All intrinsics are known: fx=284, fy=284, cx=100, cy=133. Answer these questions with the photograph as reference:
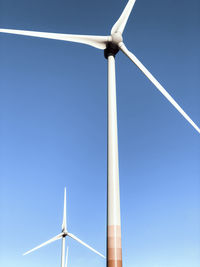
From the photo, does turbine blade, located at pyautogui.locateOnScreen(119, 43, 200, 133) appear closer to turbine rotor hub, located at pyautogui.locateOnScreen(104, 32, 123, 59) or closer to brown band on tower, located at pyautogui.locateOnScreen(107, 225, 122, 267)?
turbine rotor hub, located at pyautogui.locateOnScreen(104, 32, 123, 59)

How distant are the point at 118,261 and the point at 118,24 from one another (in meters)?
19.8

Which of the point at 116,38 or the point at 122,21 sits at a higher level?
the point at 122,21

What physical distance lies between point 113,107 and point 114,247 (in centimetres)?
911

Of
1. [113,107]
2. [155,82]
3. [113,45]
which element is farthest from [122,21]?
[113,107]

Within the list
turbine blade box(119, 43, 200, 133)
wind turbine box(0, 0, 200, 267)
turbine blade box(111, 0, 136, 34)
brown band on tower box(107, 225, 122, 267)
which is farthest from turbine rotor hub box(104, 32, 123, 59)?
brown band on tower box(107, 225, 122, 267)

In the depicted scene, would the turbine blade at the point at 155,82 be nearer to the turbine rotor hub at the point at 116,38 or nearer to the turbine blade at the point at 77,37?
the turbine rotor hub at the point at 116,38

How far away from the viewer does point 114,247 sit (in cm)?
1576

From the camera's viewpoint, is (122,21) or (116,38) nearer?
(116,38)

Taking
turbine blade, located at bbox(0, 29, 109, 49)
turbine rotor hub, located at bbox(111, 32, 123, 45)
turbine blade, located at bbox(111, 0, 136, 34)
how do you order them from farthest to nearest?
turbine blade, located at bbox(111, 0, 136, 34)
turbine rotor hub, located at bbox(111, 32, 123, 45)
turbine blade, located at bbox(0, 29, 109, 49)

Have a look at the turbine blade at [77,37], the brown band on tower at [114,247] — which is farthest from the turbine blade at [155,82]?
the brown band on tower at [114,247]

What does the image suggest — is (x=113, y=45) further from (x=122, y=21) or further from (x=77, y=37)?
(x=77, y=37)

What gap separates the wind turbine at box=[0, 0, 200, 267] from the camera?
52.4ft

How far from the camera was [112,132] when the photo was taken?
18.7 metres

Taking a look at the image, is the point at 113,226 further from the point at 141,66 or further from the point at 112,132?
the point at 141,66
